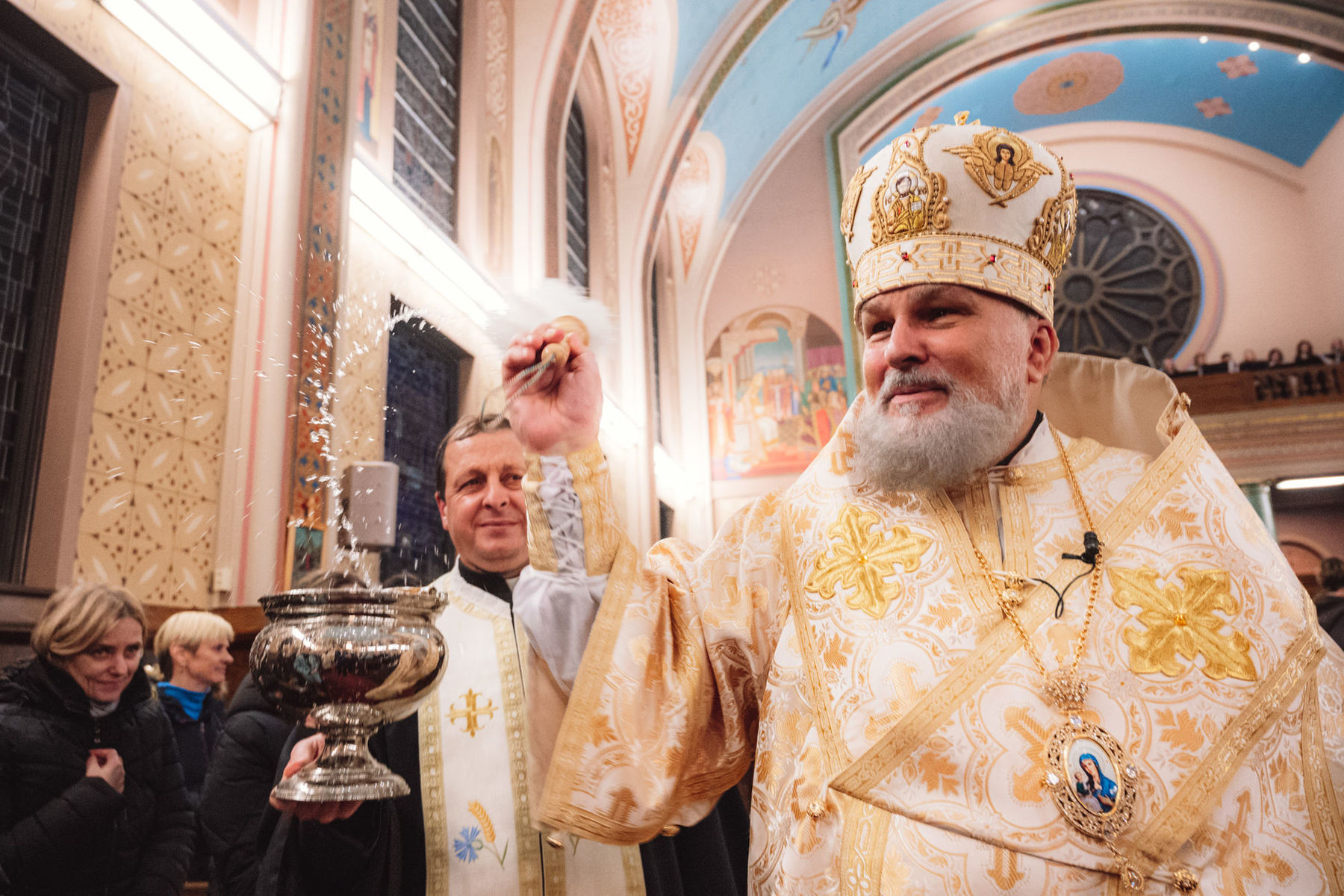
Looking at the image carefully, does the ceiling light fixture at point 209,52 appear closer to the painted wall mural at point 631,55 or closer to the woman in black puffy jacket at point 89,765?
the woman in black puffy jacket at point 89,765

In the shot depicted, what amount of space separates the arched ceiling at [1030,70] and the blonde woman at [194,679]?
8.44 m

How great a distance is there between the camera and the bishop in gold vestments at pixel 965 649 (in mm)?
1216

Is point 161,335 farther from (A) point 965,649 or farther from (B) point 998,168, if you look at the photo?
(A) point 965,649

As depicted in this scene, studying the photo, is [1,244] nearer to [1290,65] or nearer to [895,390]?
[895,390]

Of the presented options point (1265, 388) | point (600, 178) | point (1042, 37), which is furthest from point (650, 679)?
point (1265, 388)

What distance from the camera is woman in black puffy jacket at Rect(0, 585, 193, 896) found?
2.19 m

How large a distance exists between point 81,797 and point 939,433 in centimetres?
211

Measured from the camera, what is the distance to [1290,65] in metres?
12.2

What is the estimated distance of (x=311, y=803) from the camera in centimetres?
127

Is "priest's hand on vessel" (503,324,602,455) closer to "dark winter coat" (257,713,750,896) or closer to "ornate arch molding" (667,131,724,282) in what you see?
"dark winter coat" (257,713,750,896)

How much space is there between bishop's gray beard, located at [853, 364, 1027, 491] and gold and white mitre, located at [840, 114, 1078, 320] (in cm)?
16

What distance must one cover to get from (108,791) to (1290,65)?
Result: 1456 centimetres

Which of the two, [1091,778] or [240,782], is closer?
[1091,778]

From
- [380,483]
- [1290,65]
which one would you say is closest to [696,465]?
[1290,65]
